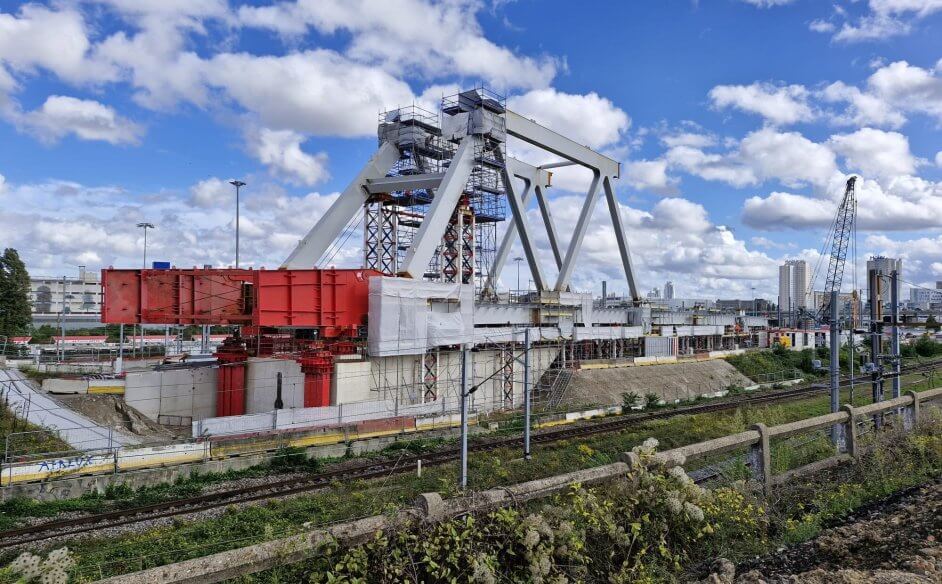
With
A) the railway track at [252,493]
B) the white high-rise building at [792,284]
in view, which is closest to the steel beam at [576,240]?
the railway track at [252,493]

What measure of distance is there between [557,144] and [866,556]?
108 ft

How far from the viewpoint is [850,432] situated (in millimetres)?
7625

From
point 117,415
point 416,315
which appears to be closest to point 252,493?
point 117,415

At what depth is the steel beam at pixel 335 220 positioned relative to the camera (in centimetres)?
2722

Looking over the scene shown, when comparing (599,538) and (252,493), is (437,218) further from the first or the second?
(599,538)

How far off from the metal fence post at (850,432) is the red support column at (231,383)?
22.0m

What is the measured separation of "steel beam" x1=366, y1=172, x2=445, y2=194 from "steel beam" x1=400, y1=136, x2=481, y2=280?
7.57 feet

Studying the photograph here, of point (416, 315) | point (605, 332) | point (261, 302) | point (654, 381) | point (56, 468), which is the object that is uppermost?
point (261, 302)

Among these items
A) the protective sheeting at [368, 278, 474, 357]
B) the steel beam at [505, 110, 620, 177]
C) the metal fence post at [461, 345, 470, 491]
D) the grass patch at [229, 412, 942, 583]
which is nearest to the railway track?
the metal fence post at [461, 345, 470, 491]

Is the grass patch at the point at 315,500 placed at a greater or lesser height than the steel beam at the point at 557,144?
lesser

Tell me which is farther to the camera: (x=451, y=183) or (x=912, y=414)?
(x=451, y=183)

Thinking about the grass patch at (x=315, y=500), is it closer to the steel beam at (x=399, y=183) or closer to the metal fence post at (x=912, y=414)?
the metal fence post at (x=912, y=414)

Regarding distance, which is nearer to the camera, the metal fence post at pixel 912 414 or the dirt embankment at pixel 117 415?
the metal fence post at pixel 912 414

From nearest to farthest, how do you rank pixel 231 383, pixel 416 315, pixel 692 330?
pixel 231 383
pixel 416 315
pixel 692 330
